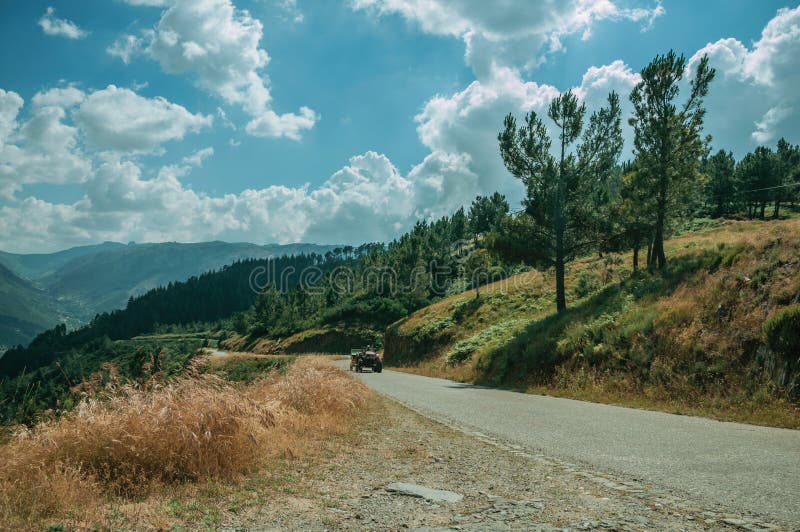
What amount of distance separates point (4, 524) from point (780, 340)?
1465 centimetres

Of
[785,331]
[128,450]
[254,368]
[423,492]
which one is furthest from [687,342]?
[254,368]

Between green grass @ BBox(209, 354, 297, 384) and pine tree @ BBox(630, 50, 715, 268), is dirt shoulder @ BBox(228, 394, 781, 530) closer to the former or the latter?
green grass @ BBox(209, 354, 297, 384)

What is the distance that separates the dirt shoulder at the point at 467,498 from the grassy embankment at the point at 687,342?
693 centimetres

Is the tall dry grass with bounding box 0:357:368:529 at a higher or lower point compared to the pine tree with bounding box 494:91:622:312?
lower

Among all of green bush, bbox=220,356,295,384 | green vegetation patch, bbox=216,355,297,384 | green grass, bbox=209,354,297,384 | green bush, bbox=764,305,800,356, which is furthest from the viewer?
green bush, bbox=220,356,295,384

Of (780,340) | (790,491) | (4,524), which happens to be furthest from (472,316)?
(4,524)

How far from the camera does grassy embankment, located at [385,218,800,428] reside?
1172cm

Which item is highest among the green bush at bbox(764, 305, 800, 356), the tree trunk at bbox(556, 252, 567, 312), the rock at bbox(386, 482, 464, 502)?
the tree trunk at bbox(556, 252, 567, 312)

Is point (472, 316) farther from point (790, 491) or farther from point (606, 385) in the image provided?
point (790, 491)

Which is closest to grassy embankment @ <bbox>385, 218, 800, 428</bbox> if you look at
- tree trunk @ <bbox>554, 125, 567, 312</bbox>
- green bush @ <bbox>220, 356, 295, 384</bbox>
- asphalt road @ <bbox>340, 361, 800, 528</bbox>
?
asphalt road @ <bbox>340, 361, 800, 528</bbox>

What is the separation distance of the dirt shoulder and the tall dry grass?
809mm

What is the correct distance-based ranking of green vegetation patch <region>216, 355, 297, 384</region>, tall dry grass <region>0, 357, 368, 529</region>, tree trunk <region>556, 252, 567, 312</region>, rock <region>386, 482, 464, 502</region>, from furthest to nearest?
1. tree trunk <region>556, 252, 567, 312</region>
2. green vegetation patch <region>216, 355, 297, 384</region>
3. rock <region>386, 482, 464, 502</region>
4. tall dry grass <region>0, 357, 368, 529</region>

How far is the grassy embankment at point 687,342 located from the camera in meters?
11.7

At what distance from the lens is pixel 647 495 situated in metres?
5.46
